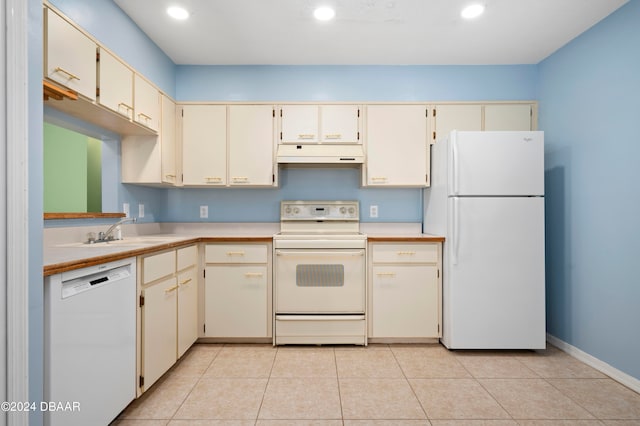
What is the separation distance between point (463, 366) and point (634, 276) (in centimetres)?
126

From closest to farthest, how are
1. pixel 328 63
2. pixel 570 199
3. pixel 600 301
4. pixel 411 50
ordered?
pixel 600 301, pixel 570 199, pixel 411 50, pixel 328 63

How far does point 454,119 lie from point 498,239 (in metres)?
1.22

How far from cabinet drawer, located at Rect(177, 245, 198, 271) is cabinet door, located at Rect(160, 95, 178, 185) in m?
0.68

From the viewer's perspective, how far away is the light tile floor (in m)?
1.82

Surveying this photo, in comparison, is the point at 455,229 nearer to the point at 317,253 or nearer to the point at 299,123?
the point at 317,253

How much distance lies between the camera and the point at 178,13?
7.89 feet

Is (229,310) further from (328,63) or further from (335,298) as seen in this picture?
(328,63)

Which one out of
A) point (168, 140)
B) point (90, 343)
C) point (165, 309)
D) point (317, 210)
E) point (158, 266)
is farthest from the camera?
point (317, 210)

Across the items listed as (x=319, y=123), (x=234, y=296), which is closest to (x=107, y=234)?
(x=234, y=296)

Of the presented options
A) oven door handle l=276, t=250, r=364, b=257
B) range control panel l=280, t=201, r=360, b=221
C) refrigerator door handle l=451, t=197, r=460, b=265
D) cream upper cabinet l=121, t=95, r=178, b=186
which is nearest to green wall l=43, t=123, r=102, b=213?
cream upper cabinet l=121, t=95, r=178, b=186

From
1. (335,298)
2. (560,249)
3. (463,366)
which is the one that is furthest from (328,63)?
(463,366)

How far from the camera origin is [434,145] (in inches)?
121

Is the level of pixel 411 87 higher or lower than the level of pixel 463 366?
higher

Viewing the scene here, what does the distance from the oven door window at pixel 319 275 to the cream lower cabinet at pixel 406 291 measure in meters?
0.28
